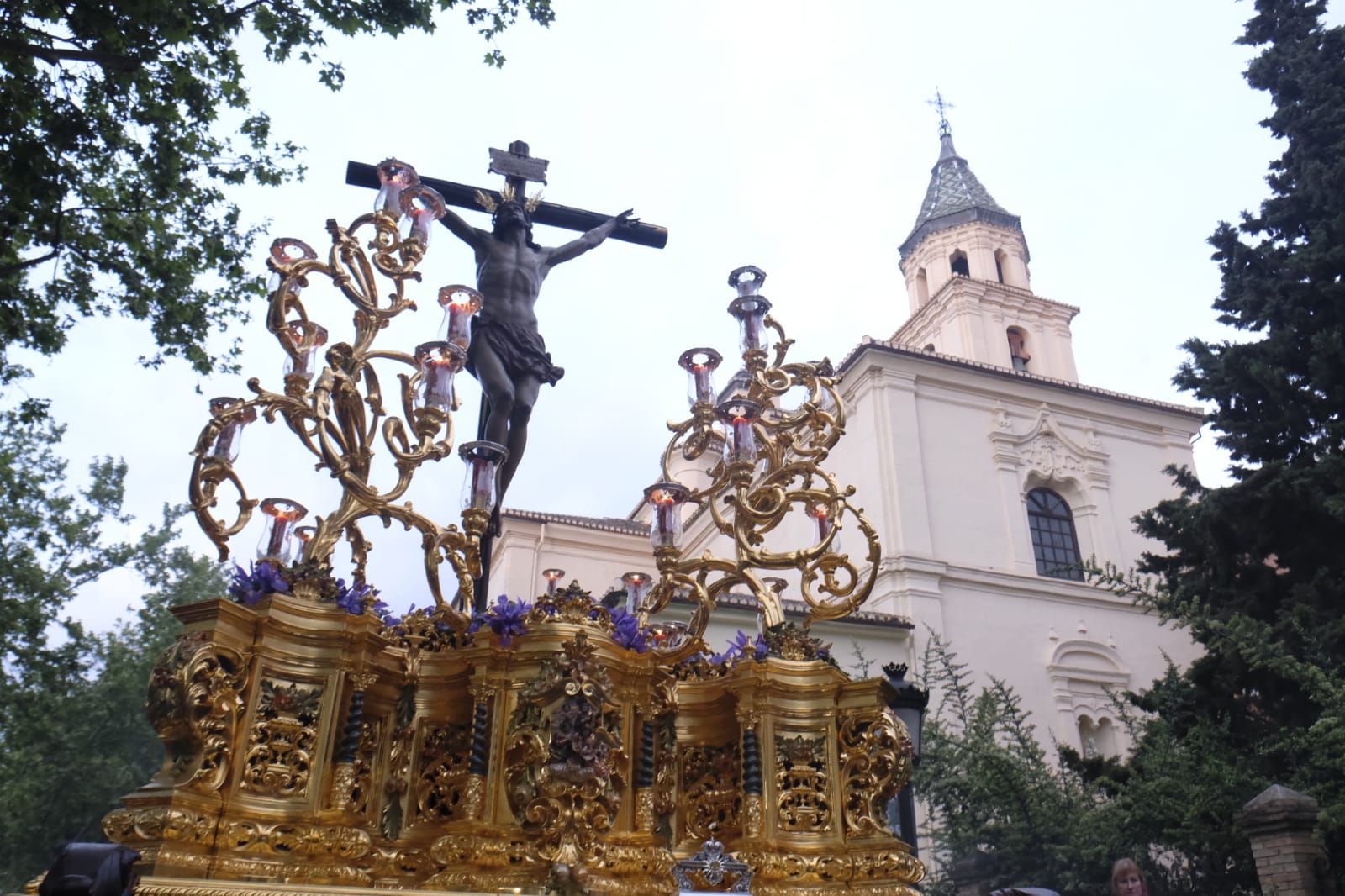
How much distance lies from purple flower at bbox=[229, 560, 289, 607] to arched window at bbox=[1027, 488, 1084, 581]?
19955 millimetres

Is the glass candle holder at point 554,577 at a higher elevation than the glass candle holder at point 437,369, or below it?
below

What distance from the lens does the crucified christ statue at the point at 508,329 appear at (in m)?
6.88

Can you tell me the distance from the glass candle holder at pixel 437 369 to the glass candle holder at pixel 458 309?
27 cm

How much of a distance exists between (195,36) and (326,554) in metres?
5.10

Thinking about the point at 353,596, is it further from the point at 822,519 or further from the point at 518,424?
the point at 822,519

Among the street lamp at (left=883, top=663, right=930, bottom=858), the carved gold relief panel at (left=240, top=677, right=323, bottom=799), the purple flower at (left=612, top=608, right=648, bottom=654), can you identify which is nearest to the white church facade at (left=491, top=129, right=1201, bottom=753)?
the street lamp at (left=883, top=663, right=930, bottom=858)

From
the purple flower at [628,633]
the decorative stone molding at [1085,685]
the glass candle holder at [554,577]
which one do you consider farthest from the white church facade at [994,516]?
the purple flower at [628,633]

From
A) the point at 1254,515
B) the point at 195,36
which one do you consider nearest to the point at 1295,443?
the point at 1254,515

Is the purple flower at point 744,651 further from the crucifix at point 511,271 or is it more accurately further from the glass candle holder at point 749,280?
the glass candle holder at point 749,280

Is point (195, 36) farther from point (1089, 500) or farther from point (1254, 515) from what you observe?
point (1089, 500)

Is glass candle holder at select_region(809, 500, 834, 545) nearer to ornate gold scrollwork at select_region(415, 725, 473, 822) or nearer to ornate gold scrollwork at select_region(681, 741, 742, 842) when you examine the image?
ornate gold scrollwork at select_region(681, 741, 742, 842)

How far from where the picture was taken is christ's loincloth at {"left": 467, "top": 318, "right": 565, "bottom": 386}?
6973mm

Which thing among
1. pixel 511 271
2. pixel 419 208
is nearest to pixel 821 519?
pixel 511 271

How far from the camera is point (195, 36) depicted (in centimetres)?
819
